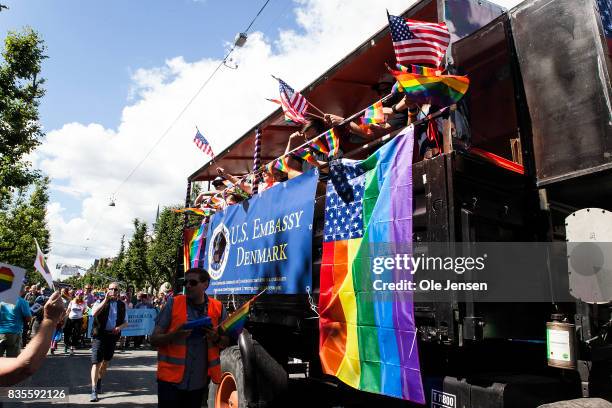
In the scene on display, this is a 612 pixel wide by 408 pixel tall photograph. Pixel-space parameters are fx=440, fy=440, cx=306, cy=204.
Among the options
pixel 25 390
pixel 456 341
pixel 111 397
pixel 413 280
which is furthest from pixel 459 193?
pixel 25 390

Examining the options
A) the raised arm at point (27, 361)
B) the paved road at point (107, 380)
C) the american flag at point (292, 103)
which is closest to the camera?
the raised arm at point (27, 361)

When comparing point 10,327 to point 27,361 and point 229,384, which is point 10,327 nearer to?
point 229,384

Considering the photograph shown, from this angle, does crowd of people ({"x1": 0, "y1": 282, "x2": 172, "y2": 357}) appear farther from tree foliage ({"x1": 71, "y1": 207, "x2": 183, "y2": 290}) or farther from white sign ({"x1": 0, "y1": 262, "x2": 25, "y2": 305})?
tree foliage ({"x1": 71, "y1": 207, "x2": 183, "y2": 290})

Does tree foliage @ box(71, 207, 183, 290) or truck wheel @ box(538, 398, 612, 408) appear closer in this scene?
truck wheel @ box(538, 398, 612, 408)

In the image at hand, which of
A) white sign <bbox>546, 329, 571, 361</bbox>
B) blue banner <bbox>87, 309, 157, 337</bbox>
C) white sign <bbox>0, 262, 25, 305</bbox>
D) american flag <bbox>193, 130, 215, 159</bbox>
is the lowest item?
blue banner <bbox>87, 309, 157, 337</bbox>

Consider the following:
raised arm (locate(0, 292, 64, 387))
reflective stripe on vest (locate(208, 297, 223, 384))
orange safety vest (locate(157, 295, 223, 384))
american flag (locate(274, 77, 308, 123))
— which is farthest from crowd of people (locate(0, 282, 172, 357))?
raised arm (locate(0, 292, 64, 387))

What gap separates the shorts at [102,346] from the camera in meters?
7.46

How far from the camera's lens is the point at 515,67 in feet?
12.2

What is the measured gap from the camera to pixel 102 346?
7.56 m

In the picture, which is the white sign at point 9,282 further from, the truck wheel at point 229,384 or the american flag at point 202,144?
the american flag at point 202,144

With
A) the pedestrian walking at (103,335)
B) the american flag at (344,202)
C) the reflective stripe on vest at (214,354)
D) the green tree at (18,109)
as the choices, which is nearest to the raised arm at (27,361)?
the reflective stripe on vest at (214,354)

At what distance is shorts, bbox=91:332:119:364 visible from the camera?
746 cm

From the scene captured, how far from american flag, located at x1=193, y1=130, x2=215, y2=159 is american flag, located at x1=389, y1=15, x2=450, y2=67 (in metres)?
5.42

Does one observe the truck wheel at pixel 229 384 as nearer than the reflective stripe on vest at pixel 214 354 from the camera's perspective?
No
